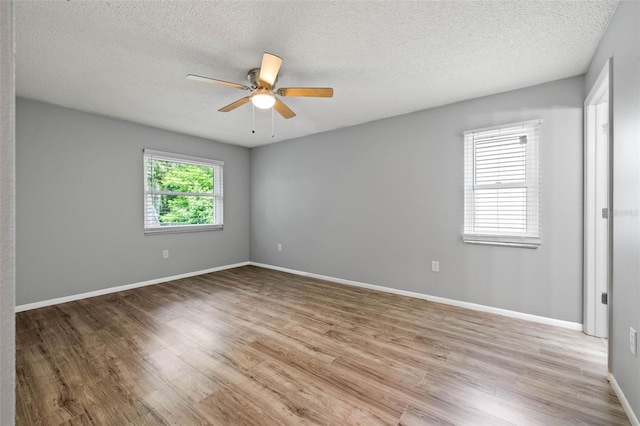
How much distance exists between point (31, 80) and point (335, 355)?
150 inches

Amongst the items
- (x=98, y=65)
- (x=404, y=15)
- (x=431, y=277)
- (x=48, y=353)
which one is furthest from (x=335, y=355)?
(x=98, y=65)

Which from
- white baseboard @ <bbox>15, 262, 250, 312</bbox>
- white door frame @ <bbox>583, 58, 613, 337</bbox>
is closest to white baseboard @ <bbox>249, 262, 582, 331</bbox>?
white door frame @ <bbox>583, 58, 613, 337</bbox>

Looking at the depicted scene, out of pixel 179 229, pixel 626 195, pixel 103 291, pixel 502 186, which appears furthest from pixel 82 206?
pixel 626 195

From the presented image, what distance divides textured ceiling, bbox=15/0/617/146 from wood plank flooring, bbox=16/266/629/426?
94.4 inches

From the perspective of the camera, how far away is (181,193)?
4602 millimetres

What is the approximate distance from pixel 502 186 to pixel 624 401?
1953 millimetres

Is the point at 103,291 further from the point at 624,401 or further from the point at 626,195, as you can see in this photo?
the point at 626,195

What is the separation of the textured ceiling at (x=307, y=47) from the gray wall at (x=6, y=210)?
172 cm

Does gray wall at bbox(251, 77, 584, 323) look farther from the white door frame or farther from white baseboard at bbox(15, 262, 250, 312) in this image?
white baseboard at bbox(15, 262, 250, 312)

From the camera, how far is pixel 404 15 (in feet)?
5.99

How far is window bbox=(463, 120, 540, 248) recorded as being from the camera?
2.83m

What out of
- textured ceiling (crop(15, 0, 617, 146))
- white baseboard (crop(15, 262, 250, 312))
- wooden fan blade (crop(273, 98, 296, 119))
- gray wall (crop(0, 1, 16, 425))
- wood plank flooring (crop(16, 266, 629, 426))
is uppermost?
textured ceiling (crop(15, 0, 617, 146))

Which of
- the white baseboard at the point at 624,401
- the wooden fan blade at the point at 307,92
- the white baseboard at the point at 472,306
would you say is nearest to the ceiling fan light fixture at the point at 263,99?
the wooden fan blade at the point at 307,92

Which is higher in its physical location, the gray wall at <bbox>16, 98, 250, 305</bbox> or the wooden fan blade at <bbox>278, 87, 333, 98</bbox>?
the wooden fan blade at <bbox>278, 87, 333, 98</bbox>
